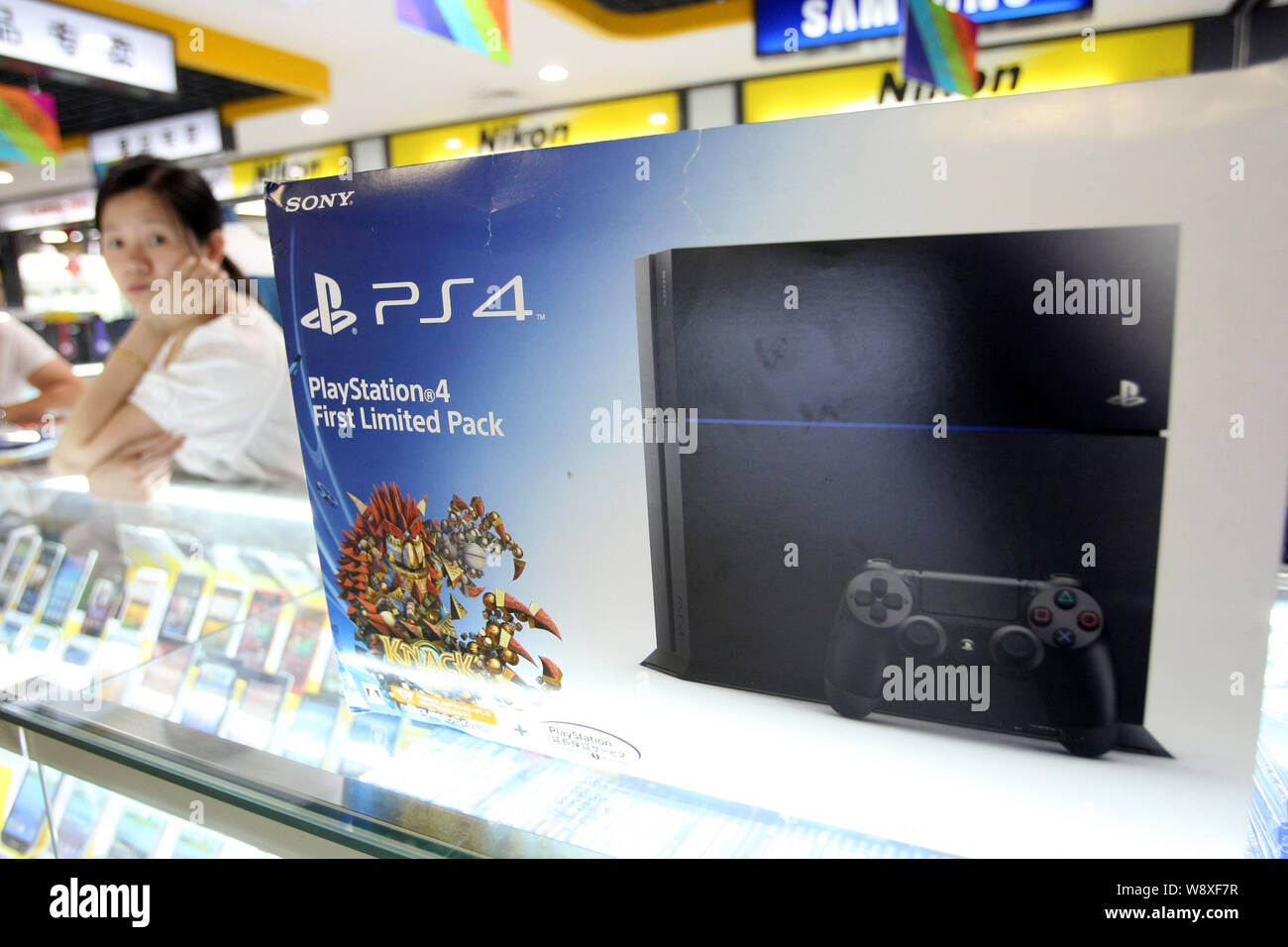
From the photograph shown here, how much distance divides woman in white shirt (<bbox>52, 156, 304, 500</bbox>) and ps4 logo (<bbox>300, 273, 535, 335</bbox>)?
1.24 m

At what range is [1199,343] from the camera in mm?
353

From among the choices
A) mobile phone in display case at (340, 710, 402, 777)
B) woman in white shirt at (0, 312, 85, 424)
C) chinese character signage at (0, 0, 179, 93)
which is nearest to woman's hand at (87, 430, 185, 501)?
woman in white shirt at (0, 312, 85, 424)

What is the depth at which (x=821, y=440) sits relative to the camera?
1.43ft

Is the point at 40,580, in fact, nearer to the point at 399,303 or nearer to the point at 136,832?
the point at 136,832

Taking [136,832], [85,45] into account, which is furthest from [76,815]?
[85,45]

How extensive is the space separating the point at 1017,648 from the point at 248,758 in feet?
1.76

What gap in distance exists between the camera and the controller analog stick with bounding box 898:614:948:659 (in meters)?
0.43

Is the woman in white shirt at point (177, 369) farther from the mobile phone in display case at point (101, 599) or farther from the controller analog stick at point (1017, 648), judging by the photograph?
the controller analog stick at point (1017, 648)

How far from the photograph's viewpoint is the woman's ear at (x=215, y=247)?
6.97 ft

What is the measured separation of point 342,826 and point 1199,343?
0.55 m

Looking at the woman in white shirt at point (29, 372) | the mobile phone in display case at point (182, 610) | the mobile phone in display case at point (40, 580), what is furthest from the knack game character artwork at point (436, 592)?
the woman in white shirt at point (29, 372)

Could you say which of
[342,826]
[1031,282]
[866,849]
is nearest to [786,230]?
[1031,282]

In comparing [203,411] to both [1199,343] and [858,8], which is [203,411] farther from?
[858,8]
